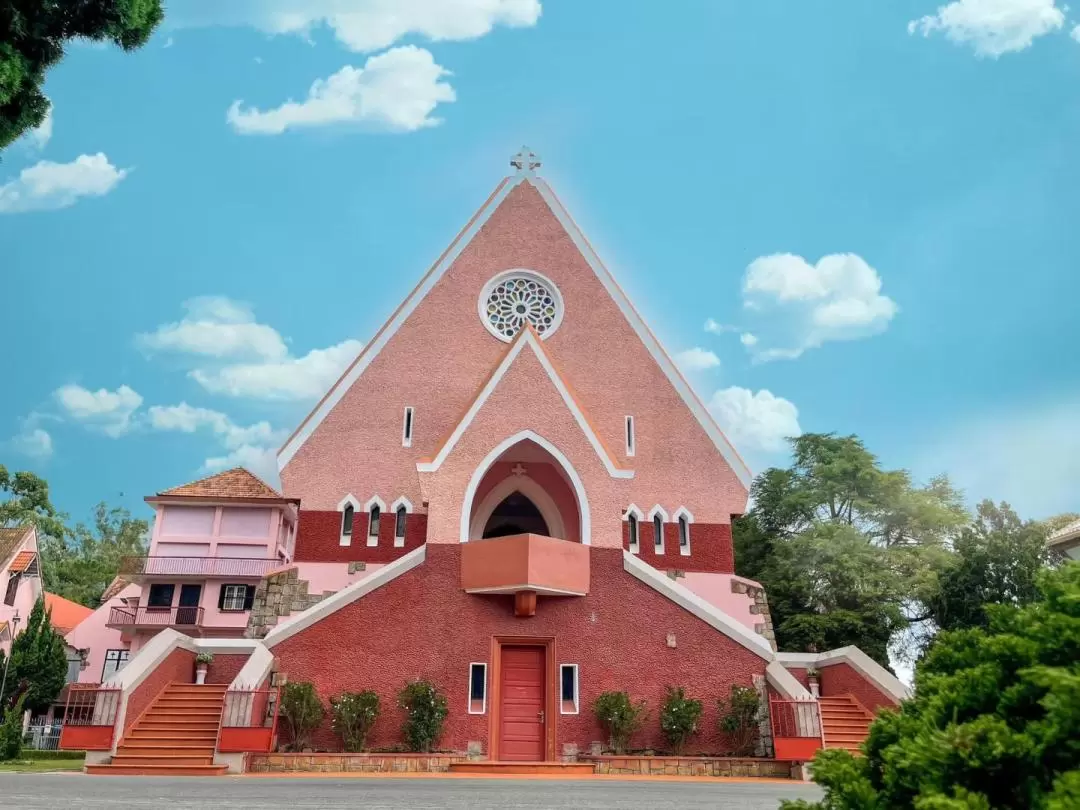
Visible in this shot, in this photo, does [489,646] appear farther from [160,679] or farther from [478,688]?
[160,679]

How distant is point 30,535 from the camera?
1410 inches

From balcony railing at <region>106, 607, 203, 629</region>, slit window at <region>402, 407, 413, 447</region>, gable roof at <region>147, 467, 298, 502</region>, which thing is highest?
gable roof at <region>147, 467, 298, 502</region>

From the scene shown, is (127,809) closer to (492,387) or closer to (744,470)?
(492,387)

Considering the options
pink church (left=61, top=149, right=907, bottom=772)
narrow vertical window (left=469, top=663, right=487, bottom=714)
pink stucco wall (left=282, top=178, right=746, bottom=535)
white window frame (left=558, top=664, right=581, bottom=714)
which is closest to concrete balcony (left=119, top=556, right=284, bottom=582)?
pink church (left=61, top=149, right=907, bottom=772)

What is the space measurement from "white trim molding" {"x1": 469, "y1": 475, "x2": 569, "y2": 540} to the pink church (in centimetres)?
6

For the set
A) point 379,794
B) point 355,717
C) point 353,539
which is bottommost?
point 379,794

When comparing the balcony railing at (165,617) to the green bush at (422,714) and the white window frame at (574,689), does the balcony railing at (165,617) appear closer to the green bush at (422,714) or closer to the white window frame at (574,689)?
the green bush at (422,714)

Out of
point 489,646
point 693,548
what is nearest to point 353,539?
point 489,646

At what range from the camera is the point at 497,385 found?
1706cm

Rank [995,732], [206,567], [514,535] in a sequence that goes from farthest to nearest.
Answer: [206,567], [514,535], [995,732]

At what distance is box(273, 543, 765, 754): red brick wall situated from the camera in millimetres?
14688

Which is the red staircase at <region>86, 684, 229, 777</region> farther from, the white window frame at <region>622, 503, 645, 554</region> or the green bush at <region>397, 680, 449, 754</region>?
the white window frame at <region>622, 503, 645, 554</region>

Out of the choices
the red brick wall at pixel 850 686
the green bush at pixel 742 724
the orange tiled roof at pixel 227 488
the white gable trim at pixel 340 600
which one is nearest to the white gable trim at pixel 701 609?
the green bush at pixel 742 724

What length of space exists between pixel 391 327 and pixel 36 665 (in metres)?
18.7
